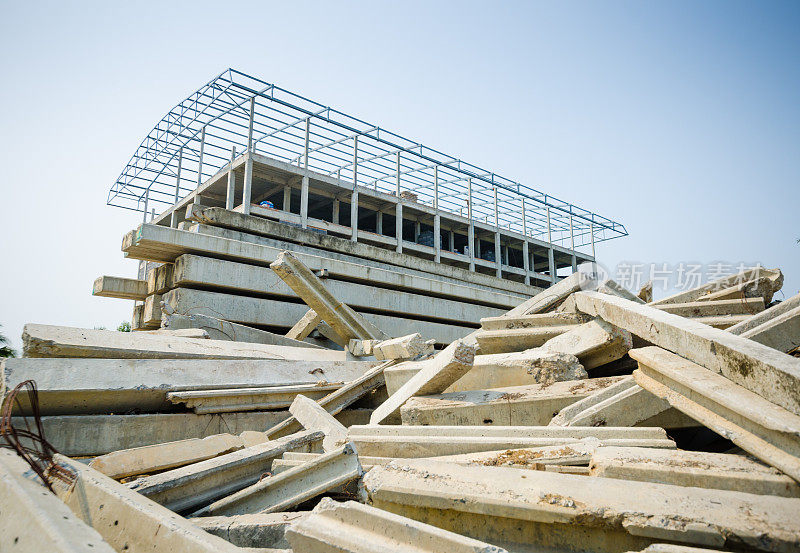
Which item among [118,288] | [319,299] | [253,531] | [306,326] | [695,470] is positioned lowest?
[253,531]

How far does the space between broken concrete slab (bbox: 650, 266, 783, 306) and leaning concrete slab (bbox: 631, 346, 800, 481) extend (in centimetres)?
290

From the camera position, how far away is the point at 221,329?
20.3ft

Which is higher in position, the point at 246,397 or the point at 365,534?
the point at 246,397

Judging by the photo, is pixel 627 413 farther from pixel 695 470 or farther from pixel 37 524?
pixel 37 524

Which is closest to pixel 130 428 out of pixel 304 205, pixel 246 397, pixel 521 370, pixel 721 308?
pixel 246 397

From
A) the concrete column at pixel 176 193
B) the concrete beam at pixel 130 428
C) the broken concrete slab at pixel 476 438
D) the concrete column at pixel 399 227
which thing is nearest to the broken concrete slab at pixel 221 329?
the concrete beam at pixel 130 428

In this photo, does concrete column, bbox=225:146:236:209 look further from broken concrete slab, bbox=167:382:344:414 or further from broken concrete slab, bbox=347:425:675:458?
broken concrete slab, bbox=347:425:675:458

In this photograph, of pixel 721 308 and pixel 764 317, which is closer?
pixel 764 317

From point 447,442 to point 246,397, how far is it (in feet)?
7.70

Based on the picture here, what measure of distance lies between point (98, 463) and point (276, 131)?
Answer: 40.6 ft

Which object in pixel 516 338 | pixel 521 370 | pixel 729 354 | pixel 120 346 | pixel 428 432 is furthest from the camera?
pixel 516 338

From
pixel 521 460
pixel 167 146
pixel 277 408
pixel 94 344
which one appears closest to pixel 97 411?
pixel 94 344

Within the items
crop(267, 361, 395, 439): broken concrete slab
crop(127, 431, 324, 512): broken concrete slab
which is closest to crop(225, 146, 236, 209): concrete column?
crop(267, 361, 395, 439): broken concrete slab

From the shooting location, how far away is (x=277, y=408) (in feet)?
14.4
